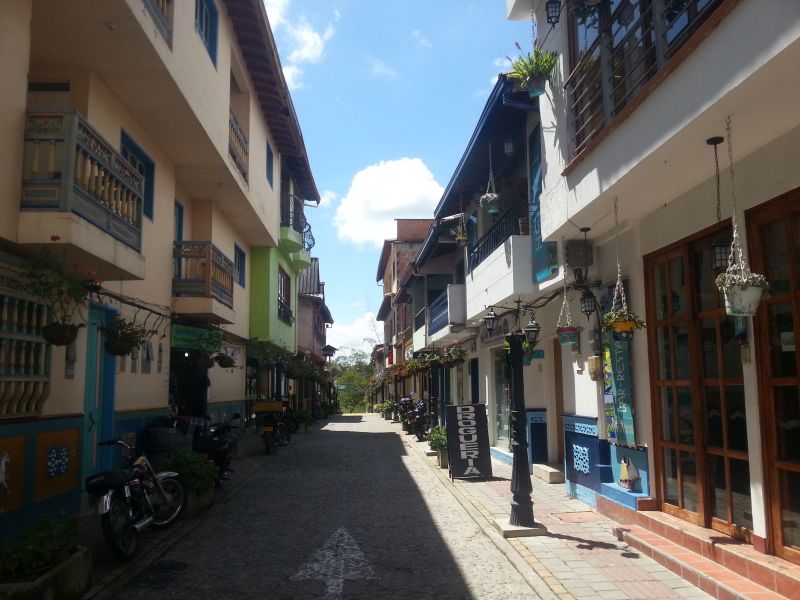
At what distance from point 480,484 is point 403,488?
1.35m

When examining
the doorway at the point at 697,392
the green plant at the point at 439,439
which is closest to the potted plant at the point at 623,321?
the doorway at the point at 697,392

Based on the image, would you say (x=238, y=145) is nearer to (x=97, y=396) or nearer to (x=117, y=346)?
(x=97, y=396)

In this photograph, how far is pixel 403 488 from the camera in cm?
1191

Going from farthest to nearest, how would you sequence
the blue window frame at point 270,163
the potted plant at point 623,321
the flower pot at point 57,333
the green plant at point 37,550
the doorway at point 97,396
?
the blue window frame at point 270,163 < the doorway at point 97,396 < the potted plant at point 623,321 < the flower pot at point 57,333 < the green plant at point 37,550

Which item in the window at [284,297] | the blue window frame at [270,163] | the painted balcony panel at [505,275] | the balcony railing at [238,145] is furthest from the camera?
the window at [284,297]

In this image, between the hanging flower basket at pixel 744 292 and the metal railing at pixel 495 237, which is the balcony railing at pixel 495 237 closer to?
the metal railing at pixel 495 237

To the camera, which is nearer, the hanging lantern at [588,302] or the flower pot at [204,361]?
the hanging lantern at [588,302]

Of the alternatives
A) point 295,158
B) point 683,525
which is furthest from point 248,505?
point 295,158

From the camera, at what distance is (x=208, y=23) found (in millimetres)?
12992

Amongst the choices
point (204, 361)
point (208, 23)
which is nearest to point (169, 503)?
point (204, 361)

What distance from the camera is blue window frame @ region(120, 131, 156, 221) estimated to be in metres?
10.8

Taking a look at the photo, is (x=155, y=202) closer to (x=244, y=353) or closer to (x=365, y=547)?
(x=365, y=547)

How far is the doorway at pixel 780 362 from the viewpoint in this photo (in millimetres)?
5535

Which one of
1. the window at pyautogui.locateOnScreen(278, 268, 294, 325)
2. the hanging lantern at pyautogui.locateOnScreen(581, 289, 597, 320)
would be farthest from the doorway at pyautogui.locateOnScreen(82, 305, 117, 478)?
the window at pyautogui.locateOnScreen(278, 268, 294, 325)
